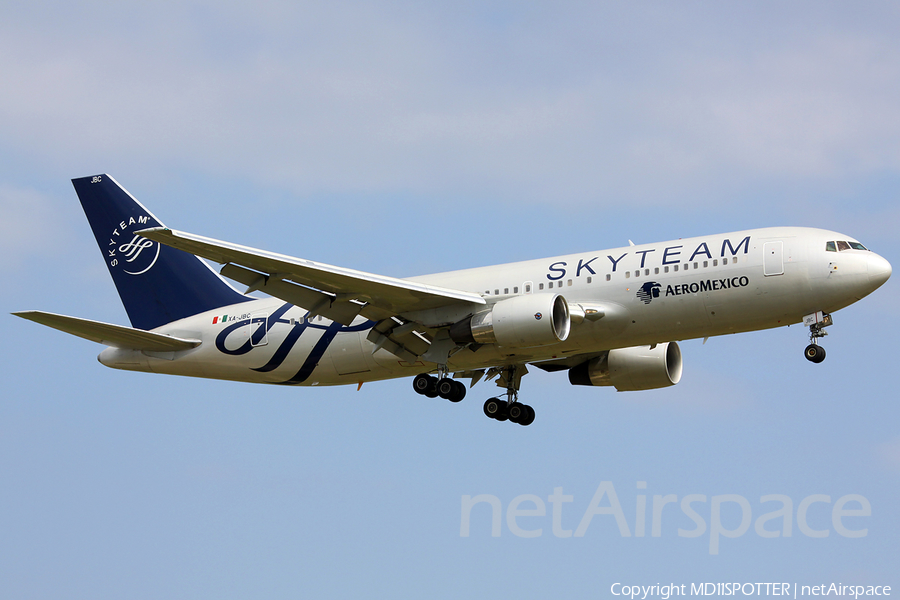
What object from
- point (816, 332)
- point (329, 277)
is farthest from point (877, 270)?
point (329, 277)

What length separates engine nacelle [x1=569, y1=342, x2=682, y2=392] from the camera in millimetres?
36750

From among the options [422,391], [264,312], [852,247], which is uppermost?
[852,247]

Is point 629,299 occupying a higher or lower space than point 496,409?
Answer: higher

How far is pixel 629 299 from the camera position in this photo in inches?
1190

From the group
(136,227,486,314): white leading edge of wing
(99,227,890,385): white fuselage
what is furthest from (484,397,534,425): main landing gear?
(136,227,486,314): white leading edge of wing

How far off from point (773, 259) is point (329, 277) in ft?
41.8

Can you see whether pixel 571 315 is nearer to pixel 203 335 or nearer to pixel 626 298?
pixel 626 298

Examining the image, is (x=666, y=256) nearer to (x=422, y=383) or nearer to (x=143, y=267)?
(x=422, y=383)

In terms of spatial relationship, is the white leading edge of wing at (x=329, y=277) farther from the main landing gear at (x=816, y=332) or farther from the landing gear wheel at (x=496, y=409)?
the main landing gear at (x=816, y=332)

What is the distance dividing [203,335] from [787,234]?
19.5m

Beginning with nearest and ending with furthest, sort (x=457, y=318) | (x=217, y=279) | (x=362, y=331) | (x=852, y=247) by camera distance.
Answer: (x=852, y=247) → (x=457, y=318) → (x=362, y=331) → (x=217, y=279)

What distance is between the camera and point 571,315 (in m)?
30.2

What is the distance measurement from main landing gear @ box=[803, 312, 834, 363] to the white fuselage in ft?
0.69

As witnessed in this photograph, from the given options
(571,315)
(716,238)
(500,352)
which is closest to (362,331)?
(500,352)
